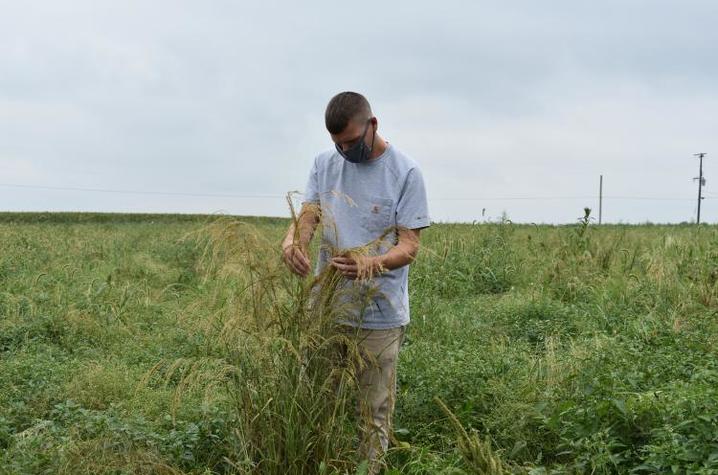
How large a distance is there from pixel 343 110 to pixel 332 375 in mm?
1101

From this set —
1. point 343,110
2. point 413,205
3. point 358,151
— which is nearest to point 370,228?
point 413,205

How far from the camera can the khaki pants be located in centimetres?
314

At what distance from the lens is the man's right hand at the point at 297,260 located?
2.93m

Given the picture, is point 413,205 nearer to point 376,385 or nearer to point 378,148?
point 378,148

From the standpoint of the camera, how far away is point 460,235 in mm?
9617

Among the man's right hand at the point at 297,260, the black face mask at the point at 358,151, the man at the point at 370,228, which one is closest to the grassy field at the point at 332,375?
the man's right hand at the point at 297,260

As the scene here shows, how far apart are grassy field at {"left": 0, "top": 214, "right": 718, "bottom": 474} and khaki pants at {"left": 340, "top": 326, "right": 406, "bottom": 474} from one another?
11 cm

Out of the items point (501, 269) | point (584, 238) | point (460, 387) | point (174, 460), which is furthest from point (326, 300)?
point (584, 238)

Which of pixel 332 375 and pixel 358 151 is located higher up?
pixel 358 151

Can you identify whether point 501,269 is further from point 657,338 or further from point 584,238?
point 657,338

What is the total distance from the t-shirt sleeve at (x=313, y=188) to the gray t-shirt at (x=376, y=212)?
10cm

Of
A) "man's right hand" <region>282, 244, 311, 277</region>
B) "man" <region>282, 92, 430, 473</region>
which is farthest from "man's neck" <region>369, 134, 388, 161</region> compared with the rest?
"man's right hand" <region>282, 244, 311, 277</region>

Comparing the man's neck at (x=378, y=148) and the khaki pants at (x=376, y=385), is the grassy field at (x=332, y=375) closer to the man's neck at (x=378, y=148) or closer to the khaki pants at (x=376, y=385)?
the khaki pants at (x=376, y=385)

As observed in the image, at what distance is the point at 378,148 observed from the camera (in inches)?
122
